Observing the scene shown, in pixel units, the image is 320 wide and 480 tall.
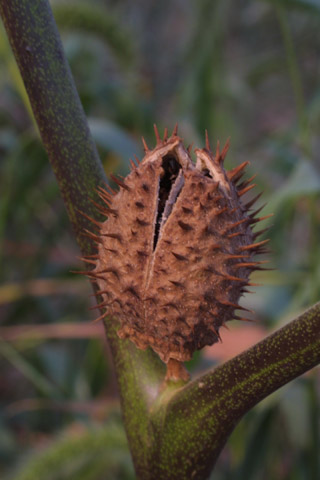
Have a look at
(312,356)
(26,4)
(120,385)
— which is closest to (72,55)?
(26,4)

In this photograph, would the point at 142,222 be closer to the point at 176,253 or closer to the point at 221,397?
the point at 176,253

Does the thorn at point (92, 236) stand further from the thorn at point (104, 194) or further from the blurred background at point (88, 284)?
the blurred background at point (88, 284)

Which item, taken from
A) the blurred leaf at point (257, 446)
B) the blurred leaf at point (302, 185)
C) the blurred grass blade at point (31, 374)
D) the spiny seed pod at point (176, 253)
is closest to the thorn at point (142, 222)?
the spiny seed pod at point (176, 253)

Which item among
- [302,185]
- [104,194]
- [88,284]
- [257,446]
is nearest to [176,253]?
[104,194]

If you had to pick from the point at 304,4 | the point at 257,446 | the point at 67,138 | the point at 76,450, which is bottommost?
the point at 257,446

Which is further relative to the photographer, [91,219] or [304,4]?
[304,4]
